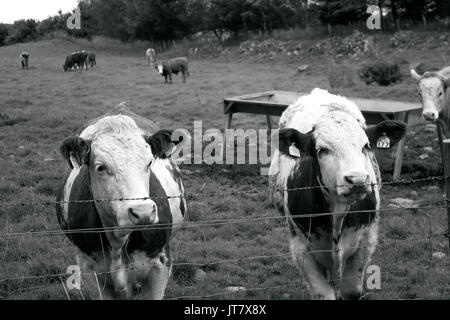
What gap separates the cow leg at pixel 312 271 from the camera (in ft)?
13.8

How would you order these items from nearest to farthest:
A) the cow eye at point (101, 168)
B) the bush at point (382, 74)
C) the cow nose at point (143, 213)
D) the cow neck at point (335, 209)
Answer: the cow nose at point (143, 213), the cow eye at point (101, 168), the cow neck at point (335, 209), the bush at point (382, 74)

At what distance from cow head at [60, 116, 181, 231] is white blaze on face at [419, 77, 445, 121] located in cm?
613

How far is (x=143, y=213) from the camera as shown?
10.8 feet

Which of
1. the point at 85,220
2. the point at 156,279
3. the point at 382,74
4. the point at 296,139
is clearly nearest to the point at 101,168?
the point at 85,220

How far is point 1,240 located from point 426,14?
2982 cm

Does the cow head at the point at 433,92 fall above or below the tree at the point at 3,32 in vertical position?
below

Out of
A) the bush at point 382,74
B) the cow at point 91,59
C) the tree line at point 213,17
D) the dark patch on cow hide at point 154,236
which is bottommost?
the dark patch on cow hide at point 154,236

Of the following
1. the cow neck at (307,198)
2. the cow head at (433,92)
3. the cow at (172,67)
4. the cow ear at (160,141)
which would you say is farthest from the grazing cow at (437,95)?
the cow at (172,67)

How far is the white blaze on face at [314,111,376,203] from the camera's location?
11.8ft

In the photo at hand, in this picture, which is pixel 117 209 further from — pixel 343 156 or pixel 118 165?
pixel 343 156

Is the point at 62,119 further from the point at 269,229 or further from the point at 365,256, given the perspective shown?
the point at 365,256

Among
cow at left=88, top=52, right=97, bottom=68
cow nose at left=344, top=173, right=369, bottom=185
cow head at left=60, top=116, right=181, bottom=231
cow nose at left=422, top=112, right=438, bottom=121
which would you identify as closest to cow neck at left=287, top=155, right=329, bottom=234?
cow nose at left=344, top=173, right=369, bottom=185

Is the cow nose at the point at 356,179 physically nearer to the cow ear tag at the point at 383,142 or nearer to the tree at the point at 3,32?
the cow ear tag at the point at 383,142
